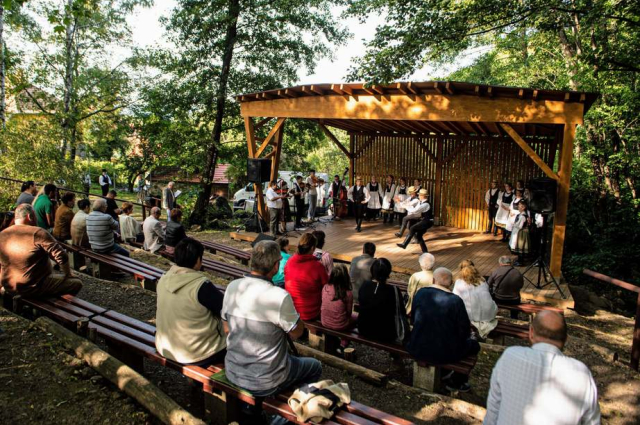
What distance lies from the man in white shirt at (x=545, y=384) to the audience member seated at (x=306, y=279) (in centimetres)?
242

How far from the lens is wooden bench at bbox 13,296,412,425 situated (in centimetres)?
266

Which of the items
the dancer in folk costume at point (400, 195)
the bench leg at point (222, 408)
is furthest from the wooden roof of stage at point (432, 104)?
the bench leg at point (222, 408)

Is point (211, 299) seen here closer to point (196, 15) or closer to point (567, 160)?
point (567, 160)

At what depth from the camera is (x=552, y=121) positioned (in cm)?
740

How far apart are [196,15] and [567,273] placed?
12111 mm

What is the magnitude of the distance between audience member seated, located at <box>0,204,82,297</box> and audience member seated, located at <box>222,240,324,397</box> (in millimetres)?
2579

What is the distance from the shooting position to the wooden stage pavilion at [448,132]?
24.9 feet

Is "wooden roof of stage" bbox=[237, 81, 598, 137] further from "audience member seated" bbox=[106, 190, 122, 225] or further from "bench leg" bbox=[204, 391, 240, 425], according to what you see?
"bench leg" bbox=[204, 391, 240, 425]

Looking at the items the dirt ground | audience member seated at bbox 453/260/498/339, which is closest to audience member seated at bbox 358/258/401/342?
the dirt ground

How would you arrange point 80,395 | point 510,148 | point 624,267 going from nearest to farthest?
point 80,395
point 624,267
point 510,148

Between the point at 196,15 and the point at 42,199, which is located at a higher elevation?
the point at 196,15

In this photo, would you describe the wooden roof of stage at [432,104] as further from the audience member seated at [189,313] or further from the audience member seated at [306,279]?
the audience member seated at [189,313]

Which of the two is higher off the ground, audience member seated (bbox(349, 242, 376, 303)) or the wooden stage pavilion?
the wooden stage pavilion

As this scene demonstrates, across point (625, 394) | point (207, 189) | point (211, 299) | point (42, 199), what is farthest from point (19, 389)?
point (207, 189)
